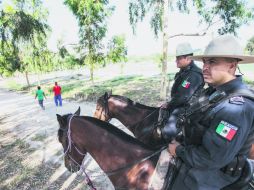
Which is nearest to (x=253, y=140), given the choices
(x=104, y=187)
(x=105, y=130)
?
(x=105, y=130)

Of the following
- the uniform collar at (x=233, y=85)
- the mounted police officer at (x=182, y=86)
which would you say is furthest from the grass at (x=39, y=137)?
the uniform collar at (x=233, y=85)

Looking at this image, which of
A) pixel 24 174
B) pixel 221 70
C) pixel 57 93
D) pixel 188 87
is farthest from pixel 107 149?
pixel 57 93

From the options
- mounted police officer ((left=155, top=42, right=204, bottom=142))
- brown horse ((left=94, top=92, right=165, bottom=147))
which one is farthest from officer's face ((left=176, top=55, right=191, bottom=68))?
brown horse ((left=94, top=92, right=165, bottom=147))

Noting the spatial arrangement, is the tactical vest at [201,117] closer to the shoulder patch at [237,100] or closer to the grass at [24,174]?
the shoulder patch at [237,100]

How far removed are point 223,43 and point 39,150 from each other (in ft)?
23.1

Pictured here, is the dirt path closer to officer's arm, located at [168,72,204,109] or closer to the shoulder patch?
officer's arm, located at [168,72,204,109]

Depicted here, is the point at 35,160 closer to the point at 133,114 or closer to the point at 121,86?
the point at 133,114

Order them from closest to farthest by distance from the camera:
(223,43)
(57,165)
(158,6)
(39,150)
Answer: (223,43), (57,165), (39,150), (158,6)

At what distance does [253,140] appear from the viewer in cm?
207

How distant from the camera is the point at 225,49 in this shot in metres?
2.03

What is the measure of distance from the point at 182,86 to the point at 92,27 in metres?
12.4

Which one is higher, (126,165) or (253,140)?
(253,140)

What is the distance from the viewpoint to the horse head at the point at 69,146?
3.03 metres

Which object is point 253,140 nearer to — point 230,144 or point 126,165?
point 230,144
